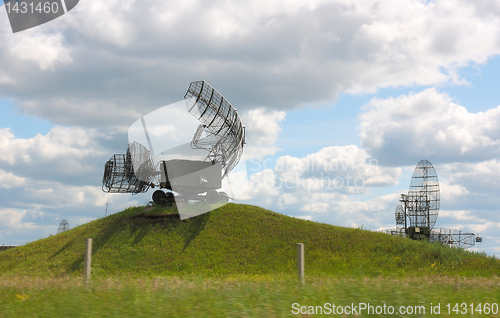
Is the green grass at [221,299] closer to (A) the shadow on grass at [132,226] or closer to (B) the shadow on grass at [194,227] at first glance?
(B) the shadow on grass at [194,227]

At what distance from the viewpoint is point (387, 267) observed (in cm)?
2241

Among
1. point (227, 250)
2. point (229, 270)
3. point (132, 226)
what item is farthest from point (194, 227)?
point (229, 270)

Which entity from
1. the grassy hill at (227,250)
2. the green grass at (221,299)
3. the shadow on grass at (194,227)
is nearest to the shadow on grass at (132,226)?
the grassy hill at (227,250)

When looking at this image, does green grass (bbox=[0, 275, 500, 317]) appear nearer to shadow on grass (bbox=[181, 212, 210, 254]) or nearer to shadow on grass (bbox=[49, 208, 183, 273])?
shadow on grass (bbox=[181, 212, 210, 254])

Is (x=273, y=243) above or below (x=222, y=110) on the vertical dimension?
below

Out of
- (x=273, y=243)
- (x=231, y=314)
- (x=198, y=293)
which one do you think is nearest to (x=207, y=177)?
(x=273, y=243)

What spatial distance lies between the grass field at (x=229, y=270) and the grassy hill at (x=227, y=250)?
0.24ft

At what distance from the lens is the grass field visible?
27.2 feet

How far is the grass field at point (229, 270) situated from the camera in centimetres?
830

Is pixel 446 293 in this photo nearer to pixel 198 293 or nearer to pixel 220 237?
pixel 198 293

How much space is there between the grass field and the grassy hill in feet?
0.24

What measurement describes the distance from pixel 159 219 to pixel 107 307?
73.6 feet

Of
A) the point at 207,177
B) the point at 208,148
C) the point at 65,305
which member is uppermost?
the point at 208,148

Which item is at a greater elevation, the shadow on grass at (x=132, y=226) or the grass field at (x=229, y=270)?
the shadow on grass at (x=132, y=226)
